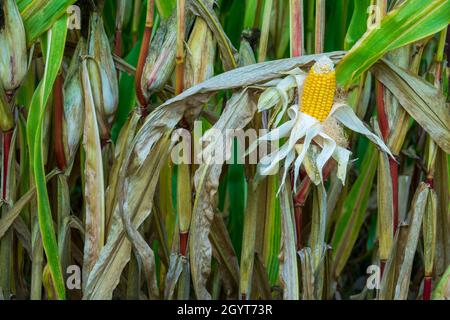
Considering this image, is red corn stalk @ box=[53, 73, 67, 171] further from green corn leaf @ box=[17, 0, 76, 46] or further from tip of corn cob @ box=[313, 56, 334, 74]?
tip of corn cob @ box=[313, 56, 334, 74]

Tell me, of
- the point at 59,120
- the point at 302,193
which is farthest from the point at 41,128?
the point at 302,193

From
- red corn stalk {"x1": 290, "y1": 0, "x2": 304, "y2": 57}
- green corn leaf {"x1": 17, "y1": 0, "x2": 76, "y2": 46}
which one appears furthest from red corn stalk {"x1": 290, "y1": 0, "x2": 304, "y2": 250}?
green corn leaf {"x1": 17, "y1": 0, "x2": 76, "y2": 46}

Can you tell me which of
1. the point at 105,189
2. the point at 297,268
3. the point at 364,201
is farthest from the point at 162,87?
the point at 364,201

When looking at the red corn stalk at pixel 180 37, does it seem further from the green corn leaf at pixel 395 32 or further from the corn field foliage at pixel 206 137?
the green corn leaf at pixel 395 32

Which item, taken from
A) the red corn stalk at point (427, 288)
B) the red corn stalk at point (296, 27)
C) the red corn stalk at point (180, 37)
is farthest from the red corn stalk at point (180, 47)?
the red corn stalk at point (427, 288)

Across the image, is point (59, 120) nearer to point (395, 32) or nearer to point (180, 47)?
point (180, 47)

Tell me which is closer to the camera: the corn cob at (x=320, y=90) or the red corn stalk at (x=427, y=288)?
the corn cob at (x=320, y=90)

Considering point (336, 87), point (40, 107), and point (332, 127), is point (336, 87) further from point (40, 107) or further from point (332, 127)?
point (40, 107)
